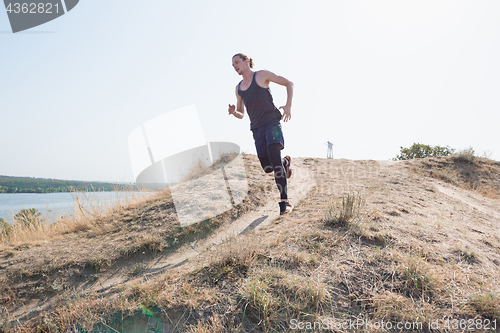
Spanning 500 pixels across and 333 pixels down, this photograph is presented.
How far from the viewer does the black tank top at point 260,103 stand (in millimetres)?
4215

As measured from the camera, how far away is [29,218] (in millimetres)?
5898

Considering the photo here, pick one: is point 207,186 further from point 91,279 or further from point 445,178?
point 445,178

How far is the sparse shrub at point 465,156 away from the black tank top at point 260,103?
43.2ft

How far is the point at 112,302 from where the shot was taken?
→ 7.75ft

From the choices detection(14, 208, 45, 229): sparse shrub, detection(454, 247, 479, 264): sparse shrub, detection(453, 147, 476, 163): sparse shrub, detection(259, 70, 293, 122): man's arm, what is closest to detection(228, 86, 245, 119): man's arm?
detection(259, 70, 293, 122): man's arm

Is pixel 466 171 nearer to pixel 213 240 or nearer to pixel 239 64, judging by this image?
pixel 239 64

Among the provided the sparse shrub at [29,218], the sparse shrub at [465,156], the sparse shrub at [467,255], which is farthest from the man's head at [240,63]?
the sparse shrub at [465,156]

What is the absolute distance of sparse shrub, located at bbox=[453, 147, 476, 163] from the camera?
480 inches

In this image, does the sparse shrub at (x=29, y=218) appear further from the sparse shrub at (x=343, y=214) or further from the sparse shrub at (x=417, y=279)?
the sparse shrub at (x=417, y=279)

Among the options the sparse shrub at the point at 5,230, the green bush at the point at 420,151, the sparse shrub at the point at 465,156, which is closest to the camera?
the sparse shrub at the point at 5,230

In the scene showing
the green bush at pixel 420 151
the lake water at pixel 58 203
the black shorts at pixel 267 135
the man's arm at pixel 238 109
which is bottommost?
the green bush at pixel 420 151

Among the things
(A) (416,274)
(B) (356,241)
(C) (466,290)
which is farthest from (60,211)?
(C) (466,290)

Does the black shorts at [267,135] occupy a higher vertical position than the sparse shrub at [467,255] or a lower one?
higher

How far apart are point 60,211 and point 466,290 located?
776 centimetres
